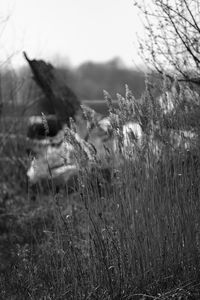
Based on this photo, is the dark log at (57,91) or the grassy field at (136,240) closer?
the grassy field at (136,240)

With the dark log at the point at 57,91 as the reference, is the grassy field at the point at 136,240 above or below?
below

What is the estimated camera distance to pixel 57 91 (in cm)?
997

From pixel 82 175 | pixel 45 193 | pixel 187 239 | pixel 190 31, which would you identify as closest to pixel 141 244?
pixel 187 239

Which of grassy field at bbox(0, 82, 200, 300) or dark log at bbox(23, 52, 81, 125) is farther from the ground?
dark log at bbox(23, 52, 81, 125)

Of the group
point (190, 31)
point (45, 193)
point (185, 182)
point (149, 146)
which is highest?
point (190, 31)

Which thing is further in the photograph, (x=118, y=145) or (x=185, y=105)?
(x=185, y=105)

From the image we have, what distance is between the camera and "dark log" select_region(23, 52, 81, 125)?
9752 mm

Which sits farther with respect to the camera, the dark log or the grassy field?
the dark log

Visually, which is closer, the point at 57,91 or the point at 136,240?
the point at 136,240

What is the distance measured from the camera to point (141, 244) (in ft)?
12.0

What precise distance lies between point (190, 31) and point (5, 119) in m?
5.26

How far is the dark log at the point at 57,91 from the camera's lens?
32.0ft

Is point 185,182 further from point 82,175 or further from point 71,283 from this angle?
point 71,283

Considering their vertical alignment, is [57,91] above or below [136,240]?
above
